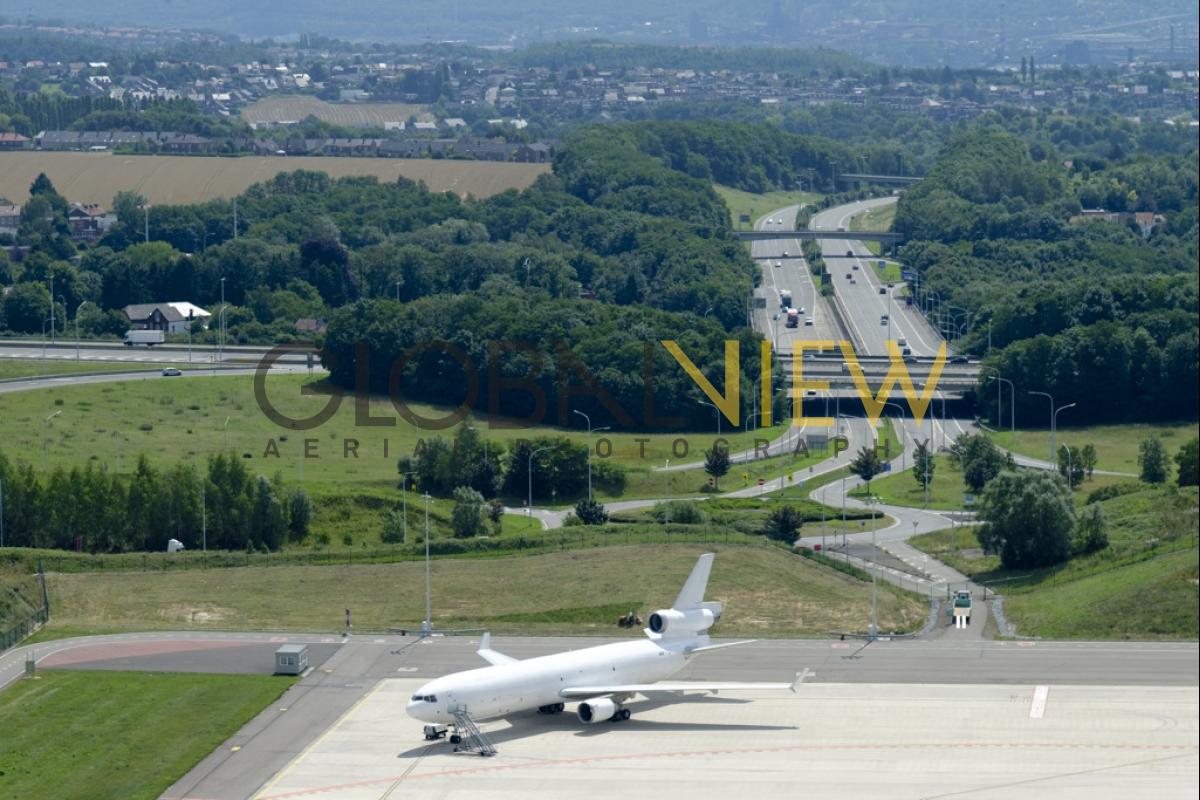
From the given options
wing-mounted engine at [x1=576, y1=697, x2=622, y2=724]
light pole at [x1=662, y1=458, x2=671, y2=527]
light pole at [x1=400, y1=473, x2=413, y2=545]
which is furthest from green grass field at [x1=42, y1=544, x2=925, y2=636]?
light pole at [x1=662, y1=458, x2=671, y2=527]

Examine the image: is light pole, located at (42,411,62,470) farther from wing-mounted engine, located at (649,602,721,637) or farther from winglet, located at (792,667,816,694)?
winglet, located at (792,667,816,694)

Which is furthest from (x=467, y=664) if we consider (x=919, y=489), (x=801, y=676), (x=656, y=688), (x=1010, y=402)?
(x=1010, y=402)

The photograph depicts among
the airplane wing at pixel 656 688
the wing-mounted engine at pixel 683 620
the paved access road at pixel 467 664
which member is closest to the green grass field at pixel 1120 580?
the paved access road at pixel 467 664

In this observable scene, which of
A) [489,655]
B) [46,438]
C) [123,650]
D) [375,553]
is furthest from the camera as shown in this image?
[46,438]

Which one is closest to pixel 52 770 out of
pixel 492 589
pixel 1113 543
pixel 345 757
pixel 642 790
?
pixel 345 757

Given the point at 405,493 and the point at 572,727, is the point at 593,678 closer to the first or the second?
the point at 572,727
